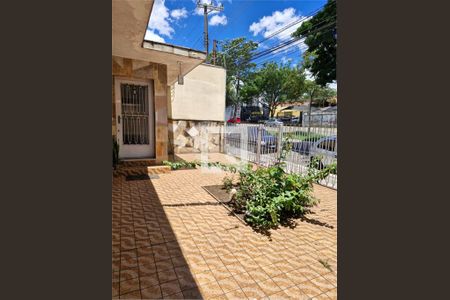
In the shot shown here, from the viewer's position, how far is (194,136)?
35.1 ft

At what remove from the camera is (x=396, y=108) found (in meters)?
0.61

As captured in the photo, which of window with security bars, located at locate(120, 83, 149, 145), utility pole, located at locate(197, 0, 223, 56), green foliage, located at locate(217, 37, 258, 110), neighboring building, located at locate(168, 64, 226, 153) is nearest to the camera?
window with security bars, located at locate(120, 83, 149, 145)

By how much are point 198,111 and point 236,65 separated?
2065cm

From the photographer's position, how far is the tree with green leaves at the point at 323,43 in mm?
12781

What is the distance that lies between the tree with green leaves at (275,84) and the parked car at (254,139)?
2277 cm

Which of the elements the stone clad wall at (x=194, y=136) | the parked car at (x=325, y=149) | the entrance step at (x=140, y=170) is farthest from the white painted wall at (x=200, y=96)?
the parked car at (x=325, y=149)

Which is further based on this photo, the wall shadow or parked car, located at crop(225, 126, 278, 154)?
parked car, located at crop(225, 126, 278, 154)

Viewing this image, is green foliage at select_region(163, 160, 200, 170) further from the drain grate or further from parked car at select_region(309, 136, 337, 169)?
parked car at select_region(309, 136, 337, 169)

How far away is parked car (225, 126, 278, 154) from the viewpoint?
738cm

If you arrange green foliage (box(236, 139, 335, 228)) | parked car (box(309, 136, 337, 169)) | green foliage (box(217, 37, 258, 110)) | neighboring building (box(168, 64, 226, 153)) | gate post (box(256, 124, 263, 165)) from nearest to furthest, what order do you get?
green foliage (box(236, 139, 335, 228))
parked car (box(309, 136, 337, 169))
gate post (box(256, 124, 263, 165))
neighboring building (box(168, 64, 226, 153))
green foliage (box(217, 37, 258, 110))

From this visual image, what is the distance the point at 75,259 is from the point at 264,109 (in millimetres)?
40735

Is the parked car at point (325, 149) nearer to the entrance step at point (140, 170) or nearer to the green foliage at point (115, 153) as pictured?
the entrance step at point (140, 170)

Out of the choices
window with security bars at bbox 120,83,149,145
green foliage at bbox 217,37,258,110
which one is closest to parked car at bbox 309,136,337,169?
window with security bars at bbox 120,83,149,145

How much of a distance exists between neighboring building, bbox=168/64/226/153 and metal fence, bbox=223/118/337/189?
4.08ft
